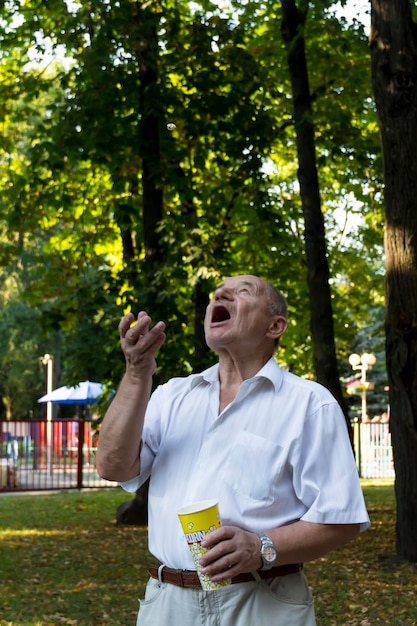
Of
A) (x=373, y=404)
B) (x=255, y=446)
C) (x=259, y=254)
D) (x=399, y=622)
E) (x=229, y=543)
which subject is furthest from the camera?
(x=373, y=404)

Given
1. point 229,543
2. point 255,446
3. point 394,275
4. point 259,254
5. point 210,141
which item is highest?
point 210,141

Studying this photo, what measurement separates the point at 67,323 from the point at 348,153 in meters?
5.83

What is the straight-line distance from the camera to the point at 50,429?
26828 mm

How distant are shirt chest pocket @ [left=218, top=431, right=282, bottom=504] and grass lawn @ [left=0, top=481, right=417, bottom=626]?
18.7 feet

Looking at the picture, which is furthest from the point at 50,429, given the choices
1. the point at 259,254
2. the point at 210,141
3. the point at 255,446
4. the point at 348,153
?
the point at 255,446

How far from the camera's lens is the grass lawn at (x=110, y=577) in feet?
29.7

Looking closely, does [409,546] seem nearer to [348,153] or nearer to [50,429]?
[348,153]

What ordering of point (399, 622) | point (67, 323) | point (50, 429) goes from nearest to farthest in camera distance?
point (399, 622) < point (67, 323) < point (50, 429)

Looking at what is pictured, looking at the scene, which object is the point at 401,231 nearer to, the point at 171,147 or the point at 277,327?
the point at 171,147

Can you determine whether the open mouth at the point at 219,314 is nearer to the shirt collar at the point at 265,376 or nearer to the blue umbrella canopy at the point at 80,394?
the shirt collar at the point at 265,376

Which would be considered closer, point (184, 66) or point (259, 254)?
point (184, 66)

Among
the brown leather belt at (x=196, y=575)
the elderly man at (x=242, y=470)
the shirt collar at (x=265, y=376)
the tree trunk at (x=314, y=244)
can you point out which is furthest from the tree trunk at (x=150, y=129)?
the brown leather belt at (x=196, y=575)

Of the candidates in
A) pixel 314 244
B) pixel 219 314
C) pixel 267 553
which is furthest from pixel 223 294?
pixel 314 244

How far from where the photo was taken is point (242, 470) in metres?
3.34
